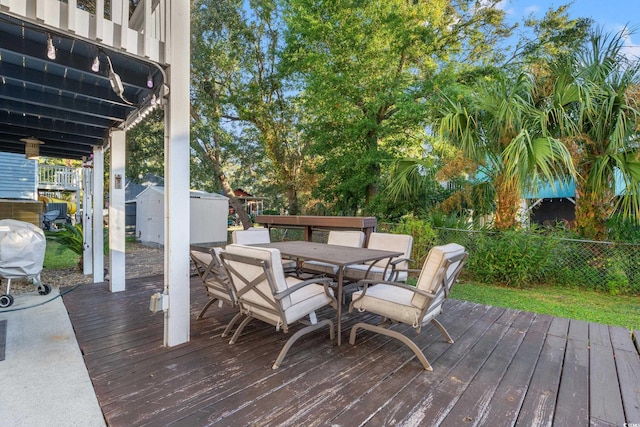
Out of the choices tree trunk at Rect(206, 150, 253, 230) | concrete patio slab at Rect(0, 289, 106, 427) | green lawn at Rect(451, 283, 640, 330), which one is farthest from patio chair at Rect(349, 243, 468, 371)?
tree trunk at Rect(206, 150, 253, 230)

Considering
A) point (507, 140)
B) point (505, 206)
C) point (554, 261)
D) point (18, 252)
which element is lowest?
point (554, 261)

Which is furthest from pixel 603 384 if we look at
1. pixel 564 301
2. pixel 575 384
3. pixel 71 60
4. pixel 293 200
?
pixel 293 200

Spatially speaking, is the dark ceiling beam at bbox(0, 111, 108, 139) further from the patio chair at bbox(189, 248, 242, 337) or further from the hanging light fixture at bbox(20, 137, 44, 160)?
the patio chair at bbox(189, 248, 242, 337)

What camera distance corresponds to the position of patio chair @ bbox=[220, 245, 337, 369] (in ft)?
8.25

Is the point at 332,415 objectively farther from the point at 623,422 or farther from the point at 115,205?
the point at 115,205

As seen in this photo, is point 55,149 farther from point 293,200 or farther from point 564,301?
point 564,301

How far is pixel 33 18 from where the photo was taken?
2.12 metres

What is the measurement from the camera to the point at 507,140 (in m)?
5.45

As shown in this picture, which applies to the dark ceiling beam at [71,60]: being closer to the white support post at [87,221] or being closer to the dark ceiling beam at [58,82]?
the dark ceiling beam at [58,82]

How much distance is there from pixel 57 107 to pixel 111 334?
104 inches

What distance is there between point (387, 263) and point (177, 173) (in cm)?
276

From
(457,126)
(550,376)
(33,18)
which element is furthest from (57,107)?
Answer: (457,126)

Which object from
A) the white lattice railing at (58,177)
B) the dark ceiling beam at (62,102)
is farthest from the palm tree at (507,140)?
the white lattice railing at (58,177)

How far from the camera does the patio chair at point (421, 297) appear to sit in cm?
251
